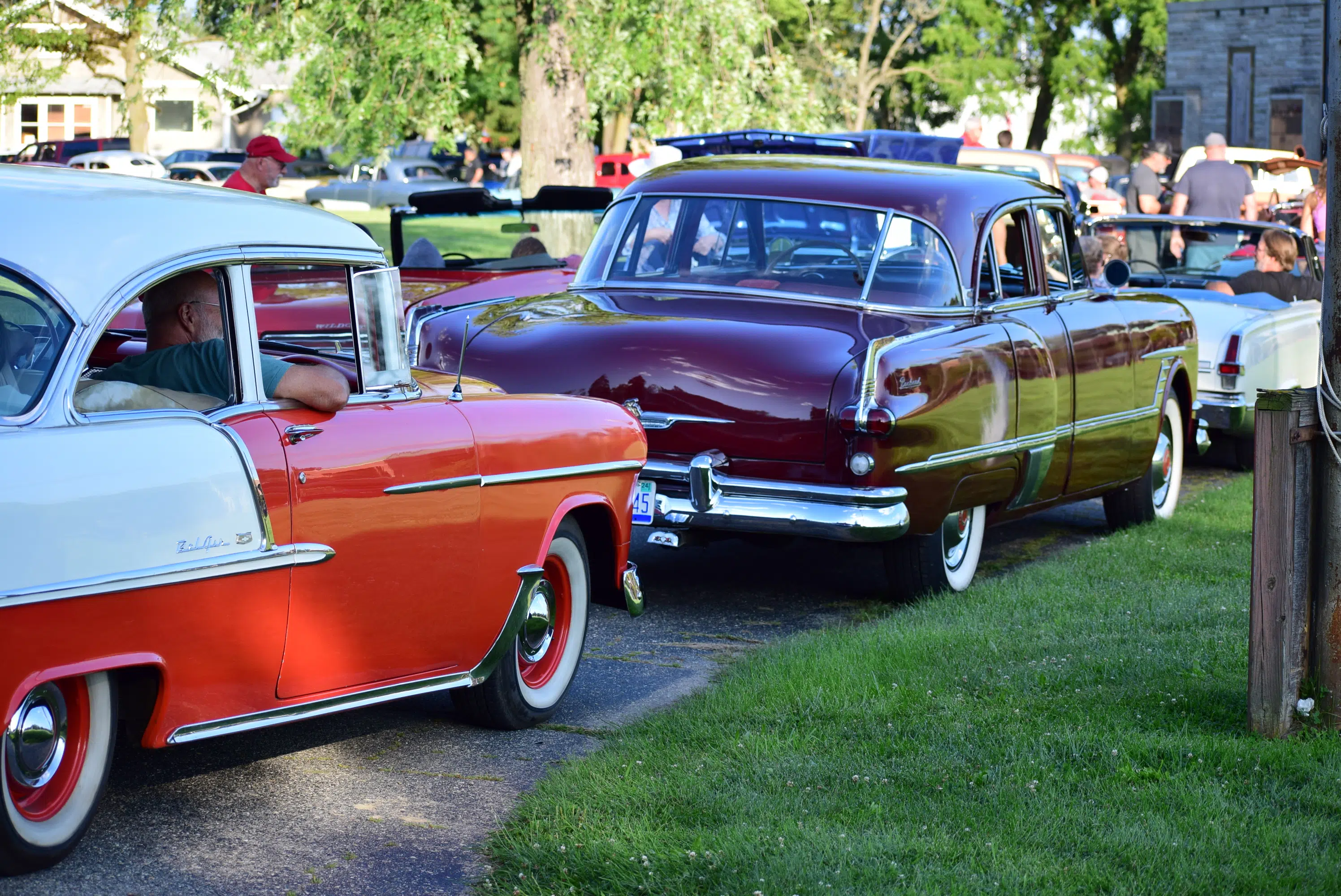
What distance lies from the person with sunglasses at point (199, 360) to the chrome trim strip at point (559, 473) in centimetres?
63

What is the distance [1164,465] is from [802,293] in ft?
11.0

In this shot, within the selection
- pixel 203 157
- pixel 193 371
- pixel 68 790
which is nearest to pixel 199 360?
pixel 193 371

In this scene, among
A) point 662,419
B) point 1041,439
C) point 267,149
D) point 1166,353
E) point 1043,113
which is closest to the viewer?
point 662,419

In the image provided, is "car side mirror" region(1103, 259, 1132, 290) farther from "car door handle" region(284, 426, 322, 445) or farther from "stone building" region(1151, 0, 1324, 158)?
"stone building" region(1151, 0, 1324, 158)

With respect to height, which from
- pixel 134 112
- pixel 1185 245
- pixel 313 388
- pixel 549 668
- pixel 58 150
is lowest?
pixel 549 668

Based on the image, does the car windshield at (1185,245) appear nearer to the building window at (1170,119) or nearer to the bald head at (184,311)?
the bald head at (184,311)

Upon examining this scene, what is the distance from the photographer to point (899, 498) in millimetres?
Answer: 6805

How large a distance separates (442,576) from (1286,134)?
45.0 metres

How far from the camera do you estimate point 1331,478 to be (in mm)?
5012

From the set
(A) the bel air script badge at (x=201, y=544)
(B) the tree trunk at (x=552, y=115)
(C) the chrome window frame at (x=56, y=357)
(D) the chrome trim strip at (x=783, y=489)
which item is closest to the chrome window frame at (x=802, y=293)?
(D) the chrome trim strip at (x=783, y=489)

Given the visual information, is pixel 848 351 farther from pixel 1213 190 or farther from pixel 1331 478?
pixel 1213 190

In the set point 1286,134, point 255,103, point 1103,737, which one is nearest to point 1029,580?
point 1103,737

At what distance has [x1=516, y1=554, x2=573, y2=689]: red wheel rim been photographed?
5.63 meters

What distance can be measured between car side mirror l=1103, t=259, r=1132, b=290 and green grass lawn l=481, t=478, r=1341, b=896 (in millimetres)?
2998
